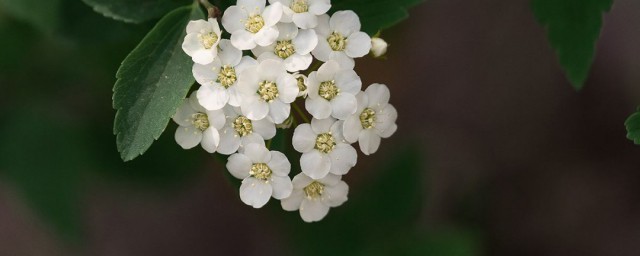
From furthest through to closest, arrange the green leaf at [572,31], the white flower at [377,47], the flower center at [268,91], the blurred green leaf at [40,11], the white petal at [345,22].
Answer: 1. the blurred green leaf at [40,11]
2. the green leaf at [572,31]
3. the white flower at [377,47]
4. the white petal at [345,22]
5. the flower center at [268,91]

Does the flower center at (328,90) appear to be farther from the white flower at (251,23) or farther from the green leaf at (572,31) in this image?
the green leaf at (572,31)

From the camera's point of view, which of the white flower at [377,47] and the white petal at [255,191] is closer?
the white petal at [255,191]

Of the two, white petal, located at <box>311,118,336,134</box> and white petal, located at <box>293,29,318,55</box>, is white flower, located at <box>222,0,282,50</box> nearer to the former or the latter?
white petal, located at <box>293,29,318,55</box>

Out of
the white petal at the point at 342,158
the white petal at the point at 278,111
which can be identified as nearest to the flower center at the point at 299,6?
the white petal at the point at 278,111

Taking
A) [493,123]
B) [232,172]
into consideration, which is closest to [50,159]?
[232,172]

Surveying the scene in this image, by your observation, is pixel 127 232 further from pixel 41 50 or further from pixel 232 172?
pixel 232 172

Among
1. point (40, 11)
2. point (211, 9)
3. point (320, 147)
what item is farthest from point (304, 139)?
point (40, 11)
